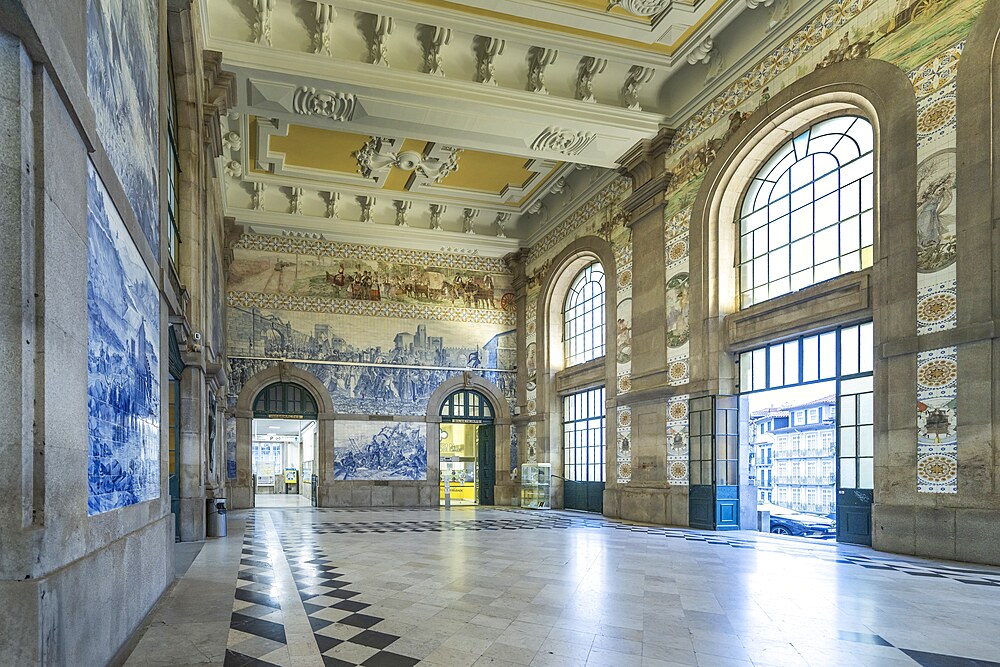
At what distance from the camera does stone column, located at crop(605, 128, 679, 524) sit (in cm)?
1520

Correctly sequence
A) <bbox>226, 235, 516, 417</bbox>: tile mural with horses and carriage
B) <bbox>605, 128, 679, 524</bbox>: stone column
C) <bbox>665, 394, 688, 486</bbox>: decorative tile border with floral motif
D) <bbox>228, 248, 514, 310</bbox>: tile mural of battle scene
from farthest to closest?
<bbox>228, 248, 514, 310</bbox>: tile mural of battle scene < <bbox>226, 235, 516, 417</bbox>: tile mural with horses and carriage < <bbox>605, 128, 679, 524</bbox>: stone column < <bbox>665, 394, 688, 486</bbox>: decorative tile border with floral motif

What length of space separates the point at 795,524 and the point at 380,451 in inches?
485

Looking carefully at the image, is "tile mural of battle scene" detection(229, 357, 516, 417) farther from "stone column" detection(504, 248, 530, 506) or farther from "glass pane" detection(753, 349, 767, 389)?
"glass pane" detection(753, 349, 767, 389)

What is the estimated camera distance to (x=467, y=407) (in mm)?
23219

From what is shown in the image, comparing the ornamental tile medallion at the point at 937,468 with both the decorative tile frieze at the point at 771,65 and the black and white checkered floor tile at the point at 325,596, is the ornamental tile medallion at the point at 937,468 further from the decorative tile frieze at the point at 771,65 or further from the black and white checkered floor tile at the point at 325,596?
the decorative tile frieze at the point at 771,65

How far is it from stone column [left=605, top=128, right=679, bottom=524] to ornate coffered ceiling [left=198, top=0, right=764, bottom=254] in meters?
0.76

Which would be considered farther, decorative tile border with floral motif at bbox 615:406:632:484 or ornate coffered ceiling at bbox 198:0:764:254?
decorative tile border with floral motif at bbox 615:406:632:484

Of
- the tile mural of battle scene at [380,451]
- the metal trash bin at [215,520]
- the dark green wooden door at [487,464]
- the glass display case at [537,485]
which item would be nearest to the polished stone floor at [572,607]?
the metal trash bin at [215,520]

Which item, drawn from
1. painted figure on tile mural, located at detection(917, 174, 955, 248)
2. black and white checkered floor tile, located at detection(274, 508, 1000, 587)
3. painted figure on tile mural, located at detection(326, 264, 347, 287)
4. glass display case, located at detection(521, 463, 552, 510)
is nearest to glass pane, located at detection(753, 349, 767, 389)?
black and white checkered floor tile, located at detection(274, 508, 1000, 587)

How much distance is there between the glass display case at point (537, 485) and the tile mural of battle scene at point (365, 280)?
19.1ft

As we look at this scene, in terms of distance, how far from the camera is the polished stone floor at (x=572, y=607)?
15.0 feet

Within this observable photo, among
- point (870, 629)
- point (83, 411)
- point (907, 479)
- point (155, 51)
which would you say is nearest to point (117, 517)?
point (83, 411)

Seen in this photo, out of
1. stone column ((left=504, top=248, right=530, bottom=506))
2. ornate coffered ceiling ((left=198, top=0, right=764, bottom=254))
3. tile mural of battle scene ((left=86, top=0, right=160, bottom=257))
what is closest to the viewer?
tile mural of battle scene ((left=86, top=0, right=160, bottom=257))

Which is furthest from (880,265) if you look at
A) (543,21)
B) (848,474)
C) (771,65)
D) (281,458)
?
(281,458)
